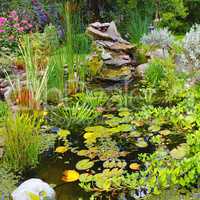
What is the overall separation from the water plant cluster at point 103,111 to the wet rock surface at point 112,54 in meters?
0.02

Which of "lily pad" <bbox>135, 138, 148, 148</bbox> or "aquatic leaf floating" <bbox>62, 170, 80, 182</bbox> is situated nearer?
"aquatic leaf floating" <bbox>62, 170, 80, 182</bbox>

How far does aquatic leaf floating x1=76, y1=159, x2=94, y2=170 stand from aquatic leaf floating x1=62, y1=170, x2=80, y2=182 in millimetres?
82

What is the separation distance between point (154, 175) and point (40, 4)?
722 centimetres

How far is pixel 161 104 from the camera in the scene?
18.0 ft

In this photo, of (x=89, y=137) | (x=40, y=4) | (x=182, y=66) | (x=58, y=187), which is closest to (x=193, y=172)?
(x=58, y=187)

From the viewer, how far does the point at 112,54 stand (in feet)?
23.2

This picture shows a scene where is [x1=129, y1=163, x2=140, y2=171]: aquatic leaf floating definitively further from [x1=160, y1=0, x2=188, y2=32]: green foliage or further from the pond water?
[x1=160, y1=0, x2=188, y2=32]: green foliage

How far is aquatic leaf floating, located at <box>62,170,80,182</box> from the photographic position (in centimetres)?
373

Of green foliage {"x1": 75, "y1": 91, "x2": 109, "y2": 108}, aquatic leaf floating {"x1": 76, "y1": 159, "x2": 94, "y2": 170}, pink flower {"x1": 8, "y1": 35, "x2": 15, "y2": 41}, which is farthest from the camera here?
pink flower {"x1": 8, "y1": 35, "x2": 15, "y2": 41}

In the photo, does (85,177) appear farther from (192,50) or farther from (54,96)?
(192,50)

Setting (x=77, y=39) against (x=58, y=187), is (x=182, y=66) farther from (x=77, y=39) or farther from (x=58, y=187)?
(x=58, y=187)

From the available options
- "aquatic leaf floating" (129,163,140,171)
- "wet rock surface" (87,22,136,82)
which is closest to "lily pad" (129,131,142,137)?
"aquatic leaf floating" (129,163,140,171)

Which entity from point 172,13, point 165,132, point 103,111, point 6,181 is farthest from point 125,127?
point 172,13

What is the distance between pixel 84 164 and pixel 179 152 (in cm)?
92
